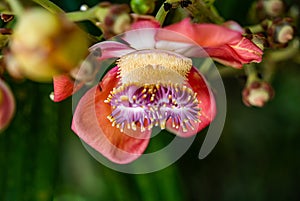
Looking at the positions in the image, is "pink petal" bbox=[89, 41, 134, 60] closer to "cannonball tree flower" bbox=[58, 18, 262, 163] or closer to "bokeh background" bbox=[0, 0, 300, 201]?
"cannonball tree flower" bbox=[58, 18, 262, 163]

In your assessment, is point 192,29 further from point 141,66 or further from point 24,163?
point 24,163

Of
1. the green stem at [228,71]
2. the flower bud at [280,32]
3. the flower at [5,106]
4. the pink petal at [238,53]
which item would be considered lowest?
the green stem at [228,71]

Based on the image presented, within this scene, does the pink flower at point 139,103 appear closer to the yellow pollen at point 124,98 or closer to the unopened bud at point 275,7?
the yellow pollen at point 124,98

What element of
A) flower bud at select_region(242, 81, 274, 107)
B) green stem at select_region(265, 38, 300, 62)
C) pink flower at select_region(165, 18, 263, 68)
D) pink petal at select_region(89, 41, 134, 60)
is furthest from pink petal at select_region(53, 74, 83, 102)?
green stem at select_region(265, 38, 300, 62)

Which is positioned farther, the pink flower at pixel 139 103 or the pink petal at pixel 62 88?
the pink flower at pixel 139 103

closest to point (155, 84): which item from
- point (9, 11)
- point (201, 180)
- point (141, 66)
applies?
point (141, 66)

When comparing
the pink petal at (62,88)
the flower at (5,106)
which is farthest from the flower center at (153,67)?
the flower at (5,106)
